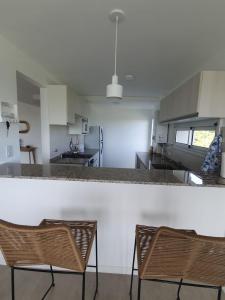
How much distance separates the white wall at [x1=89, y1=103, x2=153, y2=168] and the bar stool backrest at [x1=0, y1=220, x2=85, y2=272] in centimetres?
508

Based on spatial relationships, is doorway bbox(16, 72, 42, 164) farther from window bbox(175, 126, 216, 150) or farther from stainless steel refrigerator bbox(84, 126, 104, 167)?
window bbox(175, 126, 216, 150)

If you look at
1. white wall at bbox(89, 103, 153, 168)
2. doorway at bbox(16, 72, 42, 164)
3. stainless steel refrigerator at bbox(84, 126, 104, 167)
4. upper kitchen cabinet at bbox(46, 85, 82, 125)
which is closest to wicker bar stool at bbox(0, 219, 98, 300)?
upper kitchen cabinet at bbox(46, 85, 82, 125)

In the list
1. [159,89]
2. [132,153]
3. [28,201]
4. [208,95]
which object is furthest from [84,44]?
[132,153]

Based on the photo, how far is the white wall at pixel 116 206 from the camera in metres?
1.55

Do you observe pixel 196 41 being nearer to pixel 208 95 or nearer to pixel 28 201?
pixel 208 95

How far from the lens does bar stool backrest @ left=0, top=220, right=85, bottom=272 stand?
89 cm

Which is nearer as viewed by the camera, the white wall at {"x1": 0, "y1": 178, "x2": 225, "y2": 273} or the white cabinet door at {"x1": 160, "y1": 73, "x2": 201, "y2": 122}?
the white wall at {"x1": 0, "y1": 178, "x2": 225, "y2": 273}

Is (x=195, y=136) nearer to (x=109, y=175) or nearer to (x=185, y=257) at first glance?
(x=109, y=175)

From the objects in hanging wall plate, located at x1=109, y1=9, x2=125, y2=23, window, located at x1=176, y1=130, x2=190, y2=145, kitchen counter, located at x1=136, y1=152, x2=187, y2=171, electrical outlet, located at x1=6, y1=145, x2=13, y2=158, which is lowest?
kitchen counter, located at x1=136, y1=152, x2=187, y2=171

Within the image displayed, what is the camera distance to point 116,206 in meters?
1.61

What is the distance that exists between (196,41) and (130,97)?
110 inches

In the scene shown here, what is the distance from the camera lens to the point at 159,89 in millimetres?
3660

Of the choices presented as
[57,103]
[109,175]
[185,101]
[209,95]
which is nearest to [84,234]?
[109,175]

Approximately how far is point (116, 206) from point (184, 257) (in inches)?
29.4
